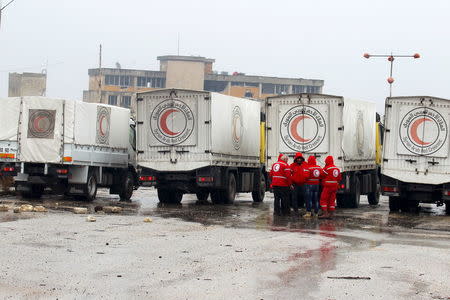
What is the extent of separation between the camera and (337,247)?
15461mm

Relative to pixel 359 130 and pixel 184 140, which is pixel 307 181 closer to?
pixel 184 140

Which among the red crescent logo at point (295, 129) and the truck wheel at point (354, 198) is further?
the truck wheel at point (354, 198)

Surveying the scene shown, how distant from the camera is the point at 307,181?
2333 cm

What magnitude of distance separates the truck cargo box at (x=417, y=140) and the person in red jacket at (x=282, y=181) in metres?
3.68

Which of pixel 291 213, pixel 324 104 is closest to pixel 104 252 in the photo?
pixel 291 213

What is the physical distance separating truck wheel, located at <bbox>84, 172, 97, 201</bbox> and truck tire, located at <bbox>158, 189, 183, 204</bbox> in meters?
2.00

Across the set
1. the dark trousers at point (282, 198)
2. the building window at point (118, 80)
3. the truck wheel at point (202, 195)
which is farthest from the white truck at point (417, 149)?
the building window at point (118, 80)

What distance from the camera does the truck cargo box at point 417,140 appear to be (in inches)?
985

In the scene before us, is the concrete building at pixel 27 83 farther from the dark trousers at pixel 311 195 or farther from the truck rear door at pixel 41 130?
the dark trousers at pixel 311 195

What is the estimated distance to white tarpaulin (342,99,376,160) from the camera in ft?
87.2

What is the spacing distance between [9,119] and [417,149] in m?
11.7

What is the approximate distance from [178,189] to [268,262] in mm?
14338

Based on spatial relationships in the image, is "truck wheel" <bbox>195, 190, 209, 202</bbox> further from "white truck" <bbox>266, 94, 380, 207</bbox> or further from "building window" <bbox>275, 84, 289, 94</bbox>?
"building window" <bbox>275, 84, 289, 94</bbox>

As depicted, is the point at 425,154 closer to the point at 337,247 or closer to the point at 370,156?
the point at 370,156
